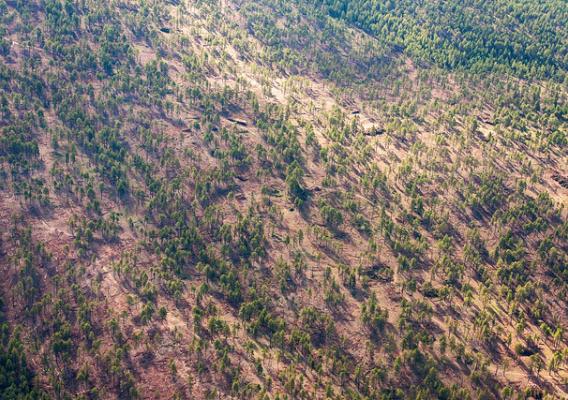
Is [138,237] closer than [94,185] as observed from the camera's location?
Yes

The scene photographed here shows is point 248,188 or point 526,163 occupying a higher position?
point 526,163

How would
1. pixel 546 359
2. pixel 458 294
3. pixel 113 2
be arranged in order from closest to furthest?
pixel 546 359
pixel 458 294
pixel 113 2

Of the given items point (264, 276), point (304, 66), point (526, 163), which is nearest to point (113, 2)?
point (304, 66)

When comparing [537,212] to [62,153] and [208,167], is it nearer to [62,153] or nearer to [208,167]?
[208,167]

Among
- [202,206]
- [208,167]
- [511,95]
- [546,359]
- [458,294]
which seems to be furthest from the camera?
[511,95]

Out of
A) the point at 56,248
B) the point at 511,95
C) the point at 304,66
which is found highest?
the point at 511,95

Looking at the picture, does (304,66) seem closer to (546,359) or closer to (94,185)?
(94,185)
